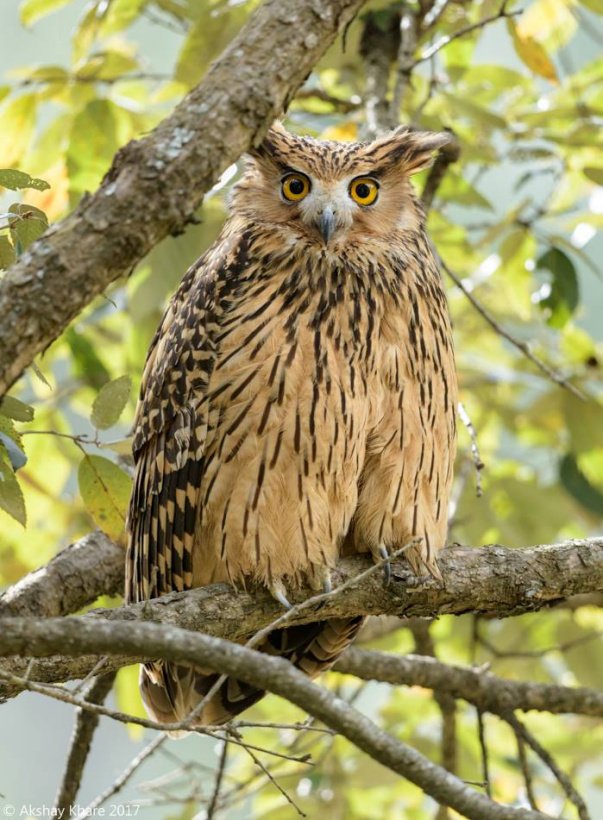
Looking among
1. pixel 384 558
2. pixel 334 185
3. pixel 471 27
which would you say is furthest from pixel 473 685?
pixel 471 27

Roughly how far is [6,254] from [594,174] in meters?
2.04

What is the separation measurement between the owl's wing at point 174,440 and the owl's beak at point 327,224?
265 millimetres

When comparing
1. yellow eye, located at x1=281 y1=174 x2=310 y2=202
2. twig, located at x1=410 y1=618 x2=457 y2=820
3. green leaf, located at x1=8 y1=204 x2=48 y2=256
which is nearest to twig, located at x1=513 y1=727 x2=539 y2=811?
twig, located at x1=410 y1=618 x2=457 y2=820

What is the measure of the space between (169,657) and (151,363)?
1.67 meters

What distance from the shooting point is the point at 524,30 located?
3803mm

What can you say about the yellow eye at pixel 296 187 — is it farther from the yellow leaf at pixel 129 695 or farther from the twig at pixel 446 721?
the yellow leaf at pixel 129 695

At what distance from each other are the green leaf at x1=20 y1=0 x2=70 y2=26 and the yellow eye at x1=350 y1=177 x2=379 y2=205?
144 centimetres

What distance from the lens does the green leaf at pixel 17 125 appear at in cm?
348

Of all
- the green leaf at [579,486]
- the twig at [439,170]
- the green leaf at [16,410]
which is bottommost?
the green leaf at [16,410]

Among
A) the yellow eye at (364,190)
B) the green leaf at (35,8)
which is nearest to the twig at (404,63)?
the yellow eye at (364,190)

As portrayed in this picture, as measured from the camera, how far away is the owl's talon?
255 cm

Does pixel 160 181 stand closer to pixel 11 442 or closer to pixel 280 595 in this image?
pixel 11 442

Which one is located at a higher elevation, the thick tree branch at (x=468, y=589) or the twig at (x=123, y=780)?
the thick tree branch at (x=468, y=589)

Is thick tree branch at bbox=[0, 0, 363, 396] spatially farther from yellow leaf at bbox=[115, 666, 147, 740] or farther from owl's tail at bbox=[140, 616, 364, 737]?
yellow leaf at bbox=[115, 666, 147, 740]
